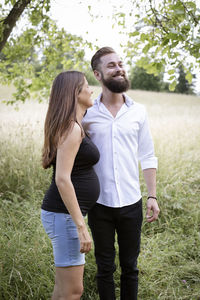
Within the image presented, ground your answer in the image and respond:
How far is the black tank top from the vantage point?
6.43 feet

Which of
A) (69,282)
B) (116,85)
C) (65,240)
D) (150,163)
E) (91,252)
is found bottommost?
(91,252)

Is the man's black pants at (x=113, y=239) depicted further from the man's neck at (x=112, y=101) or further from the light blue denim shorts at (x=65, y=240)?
the man's neck at (x=112, y=101)

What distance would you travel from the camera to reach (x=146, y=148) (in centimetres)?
260

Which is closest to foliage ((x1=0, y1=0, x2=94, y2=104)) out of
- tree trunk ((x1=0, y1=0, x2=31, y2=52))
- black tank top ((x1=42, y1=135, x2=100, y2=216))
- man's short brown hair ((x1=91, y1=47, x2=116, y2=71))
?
tree trunk ((x1=0, y1=0, x2=31, y2=52))

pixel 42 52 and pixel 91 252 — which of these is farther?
pixel 42 52

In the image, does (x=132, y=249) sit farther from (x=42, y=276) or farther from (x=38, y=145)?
(x=38, y=145)

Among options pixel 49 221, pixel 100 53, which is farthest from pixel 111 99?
pixel 49 221

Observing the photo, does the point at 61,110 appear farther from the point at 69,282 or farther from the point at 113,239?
the point at 113,239

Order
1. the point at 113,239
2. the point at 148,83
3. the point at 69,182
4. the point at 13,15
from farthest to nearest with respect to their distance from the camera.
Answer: the point at 148,83 < the point at 13,15 < the point at 113,239 < the point at 69,182

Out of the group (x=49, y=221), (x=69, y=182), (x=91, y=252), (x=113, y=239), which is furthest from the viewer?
(x=91, y=252)

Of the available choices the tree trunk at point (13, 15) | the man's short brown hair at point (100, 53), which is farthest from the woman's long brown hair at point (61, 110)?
the tree trunk at point (13, 15)

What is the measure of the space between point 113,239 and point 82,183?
29.8 inches

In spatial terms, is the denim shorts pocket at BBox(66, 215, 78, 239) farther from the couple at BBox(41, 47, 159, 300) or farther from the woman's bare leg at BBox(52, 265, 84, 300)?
the woman's bare leg at BBox(52, 265, 84, 300)

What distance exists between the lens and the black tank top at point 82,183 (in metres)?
1.96
